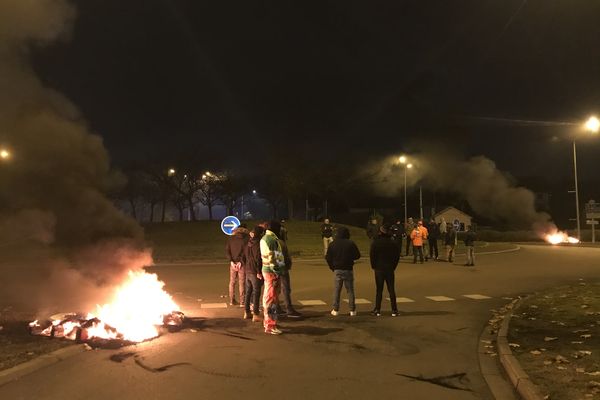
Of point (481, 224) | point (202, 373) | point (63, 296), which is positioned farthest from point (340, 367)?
point (481, 224)

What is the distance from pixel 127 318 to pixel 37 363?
2113 mm

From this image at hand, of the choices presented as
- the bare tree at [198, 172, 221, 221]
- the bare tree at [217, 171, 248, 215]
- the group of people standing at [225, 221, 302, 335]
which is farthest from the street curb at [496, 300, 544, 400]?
the bare tree at [217, 171, 248, 215]

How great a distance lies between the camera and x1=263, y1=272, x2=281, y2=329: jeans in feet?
28.3

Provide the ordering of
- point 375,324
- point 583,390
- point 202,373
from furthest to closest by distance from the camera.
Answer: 1. point 375,324
2. point 202,373
3. point 583,390

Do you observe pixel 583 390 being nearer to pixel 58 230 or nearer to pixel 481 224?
pixel 58 230

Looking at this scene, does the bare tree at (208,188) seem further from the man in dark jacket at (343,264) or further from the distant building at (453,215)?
the man in dark jacket at (343,264)

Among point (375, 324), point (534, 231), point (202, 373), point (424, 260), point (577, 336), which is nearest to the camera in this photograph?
point (202, 373)

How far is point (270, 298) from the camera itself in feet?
28.5

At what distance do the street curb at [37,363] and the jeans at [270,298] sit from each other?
2745mm

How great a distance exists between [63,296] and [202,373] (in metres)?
7.35

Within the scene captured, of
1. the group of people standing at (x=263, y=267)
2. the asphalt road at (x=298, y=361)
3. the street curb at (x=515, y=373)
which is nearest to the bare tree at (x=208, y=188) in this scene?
the group of people standing at (x=263, y=267)

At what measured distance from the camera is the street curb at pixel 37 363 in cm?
609

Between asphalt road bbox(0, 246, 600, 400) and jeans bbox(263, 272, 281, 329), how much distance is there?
25cm

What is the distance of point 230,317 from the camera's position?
10.1 meters
